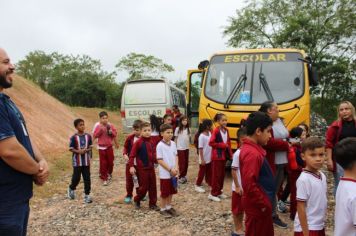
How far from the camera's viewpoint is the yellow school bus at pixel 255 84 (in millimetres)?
7168

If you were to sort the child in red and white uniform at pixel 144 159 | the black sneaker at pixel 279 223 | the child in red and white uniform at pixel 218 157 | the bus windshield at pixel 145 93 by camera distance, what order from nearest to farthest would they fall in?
1. the black sneaker at pixel 279 223
2. the child in red and white uniform at pixel 144 159
3. the child in red and white uniform at pixel 218 157
4. the bus windshield at pixel 145 93

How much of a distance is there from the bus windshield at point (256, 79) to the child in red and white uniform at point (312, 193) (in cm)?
410

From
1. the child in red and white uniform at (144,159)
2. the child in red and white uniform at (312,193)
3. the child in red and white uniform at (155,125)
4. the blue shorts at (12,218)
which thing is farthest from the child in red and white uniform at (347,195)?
the child in red and white uniform at (155,125)

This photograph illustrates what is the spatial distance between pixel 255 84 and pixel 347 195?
5.20 meters

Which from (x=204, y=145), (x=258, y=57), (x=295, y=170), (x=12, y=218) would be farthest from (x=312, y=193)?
(x=258, y=57)

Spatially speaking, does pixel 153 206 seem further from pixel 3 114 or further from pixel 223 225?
pixel 3 114

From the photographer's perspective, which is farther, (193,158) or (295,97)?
(193,158)

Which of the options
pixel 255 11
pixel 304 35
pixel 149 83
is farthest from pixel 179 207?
pixel 255 11

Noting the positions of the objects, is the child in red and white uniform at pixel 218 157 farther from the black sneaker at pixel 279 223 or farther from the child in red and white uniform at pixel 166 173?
the black sneaker at pixel 279 223

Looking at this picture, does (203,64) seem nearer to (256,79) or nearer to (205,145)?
(256,79)

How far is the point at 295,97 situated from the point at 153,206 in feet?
11.6

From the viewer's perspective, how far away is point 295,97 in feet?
23.7

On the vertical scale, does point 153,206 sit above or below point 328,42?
below

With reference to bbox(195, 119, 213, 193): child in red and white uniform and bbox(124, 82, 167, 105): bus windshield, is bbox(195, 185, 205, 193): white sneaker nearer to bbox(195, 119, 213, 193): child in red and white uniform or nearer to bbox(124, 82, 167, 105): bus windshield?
bbox(195, 119, 213, 193): child in red and white uniform
